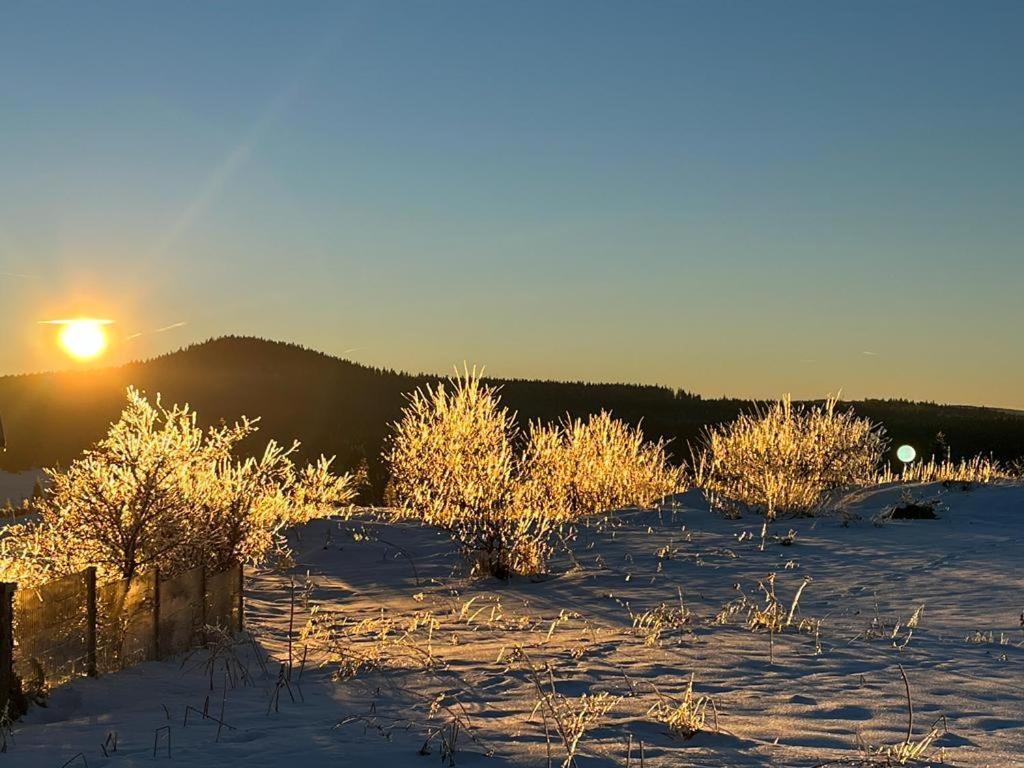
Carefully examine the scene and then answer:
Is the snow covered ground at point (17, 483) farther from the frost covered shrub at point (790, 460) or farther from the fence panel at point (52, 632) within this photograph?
the fence panel at point (52, 632)

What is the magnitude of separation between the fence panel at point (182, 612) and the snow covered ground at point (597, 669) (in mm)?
299

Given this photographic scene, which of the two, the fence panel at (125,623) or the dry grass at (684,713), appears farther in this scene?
the fence panel at (125,623)

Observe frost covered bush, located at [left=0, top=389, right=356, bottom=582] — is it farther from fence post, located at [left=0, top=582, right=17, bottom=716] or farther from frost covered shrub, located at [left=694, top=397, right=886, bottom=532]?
frost covered shrub, located at [left=694, top=397, right=886, bottom=532]

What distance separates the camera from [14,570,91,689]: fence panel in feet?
26.2

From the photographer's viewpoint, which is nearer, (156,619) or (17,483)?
(156,619)

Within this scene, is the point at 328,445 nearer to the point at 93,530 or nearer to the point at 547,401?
the point at 547,401

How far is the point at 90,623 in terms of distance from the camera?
346 inches

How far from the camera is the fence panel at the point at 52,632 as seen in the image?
315 inches

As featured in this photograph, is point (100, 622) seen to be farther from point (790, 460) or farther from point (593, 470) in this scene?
point (790, 460)

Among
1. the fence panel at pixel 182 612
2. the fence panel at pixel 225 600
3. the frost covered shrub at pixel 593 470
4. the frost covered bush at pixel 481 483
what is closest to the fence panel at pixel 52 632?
the fence panel at pixel 182 612

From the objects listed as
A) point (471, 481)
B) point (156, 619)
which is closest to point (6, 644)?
point (156, 619)

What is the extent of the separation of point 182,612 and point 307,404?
7399 cm

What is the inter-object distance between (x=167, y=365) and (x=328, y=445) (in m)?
41.7

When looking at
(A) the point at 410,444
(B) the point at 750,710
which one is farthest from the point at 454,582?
(B) the point at 750,710
